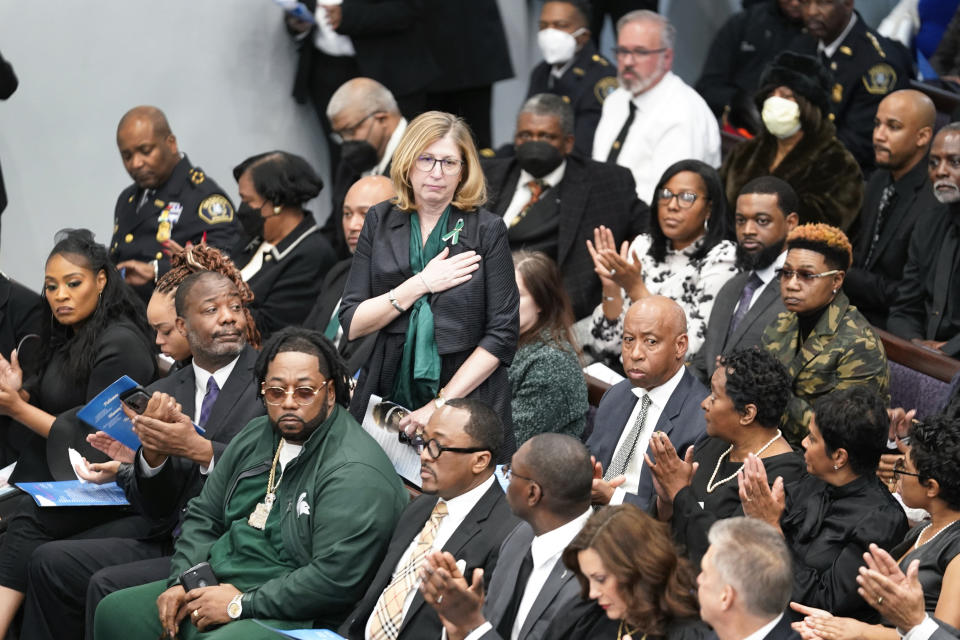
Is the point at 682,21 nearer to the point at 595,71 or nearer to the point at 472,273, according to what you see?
the point at 595,71

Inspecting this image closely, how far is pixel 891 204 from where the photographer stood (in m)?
5.86

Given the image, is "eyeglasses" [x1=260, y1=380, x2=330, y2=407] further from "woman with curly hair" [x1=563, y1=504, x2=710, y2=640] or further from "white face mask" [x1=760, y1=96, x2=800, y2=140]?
"white face mask" [x1=760, y1=96, x2=800, y2=140]

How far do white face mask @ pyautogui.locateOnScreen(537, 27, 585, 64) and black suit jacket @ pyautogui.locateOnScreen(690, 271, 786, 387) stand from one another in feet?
8.01

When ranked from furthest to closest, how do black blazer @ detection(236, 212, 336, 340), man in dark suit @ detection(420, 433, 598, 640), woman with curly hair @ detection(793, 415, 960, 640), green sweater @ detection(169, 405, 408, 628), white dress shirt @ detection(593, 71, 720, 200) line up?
white dress shirt @ detection(593, 71, 720, 200), black blazer @ detection(236, 212, 336, 340), green sweater @ detection(169, 405, 408, 628), man in dark suit @ detection(420, 433, 598, 640), woman with curly hair @ detection(793, 415, 960, 640)

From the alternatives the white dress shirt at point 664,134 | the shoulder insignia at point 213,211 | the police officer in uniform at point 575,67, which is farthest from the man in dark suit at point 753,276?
the shoulder insignia at point 213,211

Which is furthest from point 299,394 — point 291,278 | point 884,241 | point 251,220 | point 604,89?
point 604,89

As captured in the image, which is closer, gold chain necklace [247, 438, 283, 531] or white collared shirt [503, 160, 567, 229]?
gold chain necklace [247, 438, 283, 531]

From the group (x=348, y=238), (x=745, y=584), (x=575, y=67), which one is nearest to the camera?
(x=745, y=584)

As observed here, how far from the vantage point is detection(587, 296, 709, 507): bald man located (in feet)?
13.8

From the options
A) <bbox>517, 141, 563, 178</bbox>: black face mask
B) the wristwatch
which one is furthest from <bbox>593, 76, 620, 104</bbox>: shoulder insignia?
the wristwatch

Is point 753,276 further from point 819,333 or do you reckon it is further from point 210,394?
point 210,394

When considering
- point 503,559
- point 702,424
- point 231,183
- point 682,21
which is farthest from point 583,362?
point 682,21

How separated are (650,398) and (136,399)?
162 cm

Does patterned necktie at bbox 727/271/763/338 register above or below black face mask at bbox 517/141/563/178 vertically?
below
